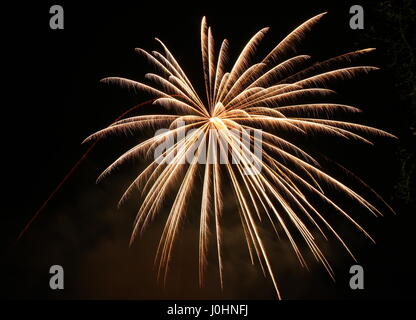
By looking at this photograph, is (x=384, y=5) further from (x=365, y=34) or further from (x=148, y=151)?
(x=148, y=151)

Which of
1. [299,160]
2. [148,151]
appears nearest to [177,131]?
[148,151]

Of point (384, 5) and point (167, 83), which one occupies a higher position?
point (384, 5)

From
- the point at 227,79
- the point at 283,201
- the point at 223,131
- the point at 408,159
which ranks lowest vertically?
the point at 283,201

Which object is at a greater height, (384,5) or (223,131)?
(384,5)

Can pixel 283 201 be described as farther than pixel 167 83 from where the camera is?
No

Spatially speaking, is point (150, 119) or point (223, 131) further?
point (150, 119)

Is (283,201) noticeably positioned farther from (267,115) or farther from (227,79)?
(227,79)

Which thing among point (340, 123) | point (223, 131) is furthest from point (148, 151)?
point (340, 123)
